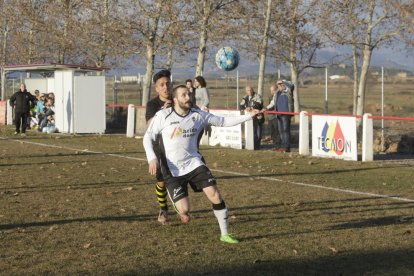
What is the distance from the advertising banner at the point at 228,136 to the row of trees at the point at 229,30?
15.5ft

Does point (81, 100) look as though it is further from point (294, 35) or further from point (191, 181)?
point (191, 181)

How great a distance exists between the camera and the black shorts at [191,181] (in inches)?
389

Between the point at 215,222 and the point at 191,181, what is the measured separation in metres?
1.33

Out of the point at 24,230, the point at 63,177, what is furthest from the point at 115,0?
the point at 24,230

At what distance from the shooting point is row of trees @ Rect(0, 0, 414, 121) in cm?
2875

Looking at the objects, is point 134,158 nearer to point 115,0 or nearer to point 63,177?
point 63,177


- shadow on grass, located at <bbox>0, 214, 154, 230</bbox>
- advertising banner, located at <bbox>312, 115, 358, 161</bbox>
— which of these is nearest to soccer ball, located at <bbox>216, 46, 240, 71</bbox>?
advertising banner, located at <bbox>312, 115, 358, 161</bbox>

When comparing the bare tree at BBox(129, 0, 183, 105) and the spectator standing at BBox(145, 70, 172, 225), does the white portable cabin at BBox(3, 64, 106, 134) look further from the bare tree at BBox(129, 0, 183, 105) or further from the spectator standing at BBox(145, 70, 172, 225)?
the spectator standing at BBox(145, 70, 172, 225)

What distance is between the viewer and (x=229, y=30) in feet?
101

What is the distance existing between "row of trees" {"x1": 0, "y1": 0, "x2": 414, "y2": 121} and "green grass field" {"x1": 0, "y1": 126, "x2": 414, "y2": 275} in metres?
9.79

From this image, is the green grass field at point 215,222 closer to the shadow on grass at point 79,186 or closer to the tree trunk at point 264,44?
the shadow on grass at point 79,186

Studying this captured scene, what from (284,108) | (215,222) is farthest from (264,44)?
(215,222)

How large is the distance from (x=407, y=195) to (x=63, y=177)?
661 centimetres

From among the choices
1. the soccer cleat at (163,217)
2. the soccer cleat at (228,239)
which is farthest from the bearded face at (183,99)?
the soccer cleat at (163,217)
